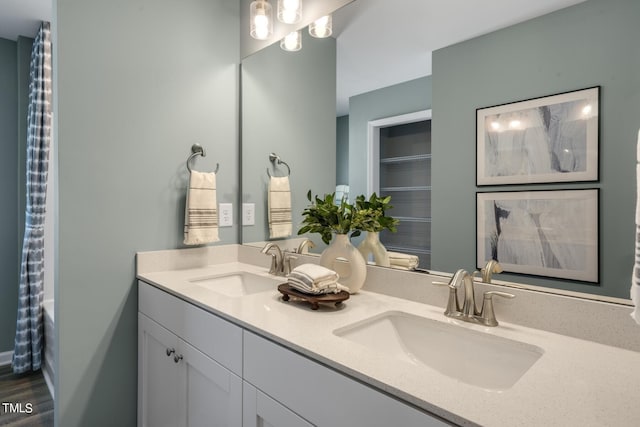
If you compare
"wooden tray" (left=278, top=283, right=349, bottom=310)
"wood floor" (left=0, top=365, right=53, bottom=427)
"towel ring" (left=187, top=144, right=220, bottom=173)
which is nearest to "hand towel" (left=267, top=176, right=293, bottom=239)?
"towel ring" (left=187, top=144, right=220, bottom=173)

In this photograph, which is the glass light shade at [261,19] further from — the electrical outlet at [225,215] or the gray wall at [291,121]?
the electrical outlet at [225,215]

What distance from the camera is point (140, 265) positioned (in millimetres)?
1655

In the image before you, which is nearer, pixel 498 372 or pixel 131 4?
pixel 498 372

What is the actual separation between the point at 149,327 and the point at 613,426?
156 centimetres

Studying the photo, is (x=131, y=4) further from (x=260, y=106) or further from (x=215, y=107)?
(x=260, y=106)

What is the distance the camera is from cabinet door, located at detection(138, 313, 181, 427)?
1.37 m

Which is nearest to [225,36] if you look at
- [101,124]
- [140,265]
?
[101,124]

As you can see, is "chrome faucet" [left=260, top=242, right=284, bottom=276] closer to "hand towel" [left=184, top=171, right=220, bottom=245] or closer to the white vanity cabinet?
"hand towel" [left=184, top=171, right=220, bottom=245]

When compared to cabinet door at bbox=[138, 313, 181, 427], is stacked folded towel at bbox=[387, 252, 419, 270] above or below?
above

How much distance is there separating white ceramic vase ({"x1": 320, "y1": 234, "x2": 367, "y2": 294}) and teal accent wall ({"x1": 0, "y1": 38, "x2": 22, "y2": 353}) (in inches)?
105

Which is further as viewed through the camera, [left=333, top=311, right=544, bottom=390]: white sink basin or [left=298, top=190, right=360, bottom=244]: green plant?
[left=298, top=190, right=360, bottom=244]: green plant

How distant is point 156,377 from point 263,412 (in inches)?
31.2

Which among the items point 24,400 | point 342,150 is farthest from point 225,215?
point 24,400

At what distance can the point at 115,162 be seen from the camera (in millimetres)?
1584
